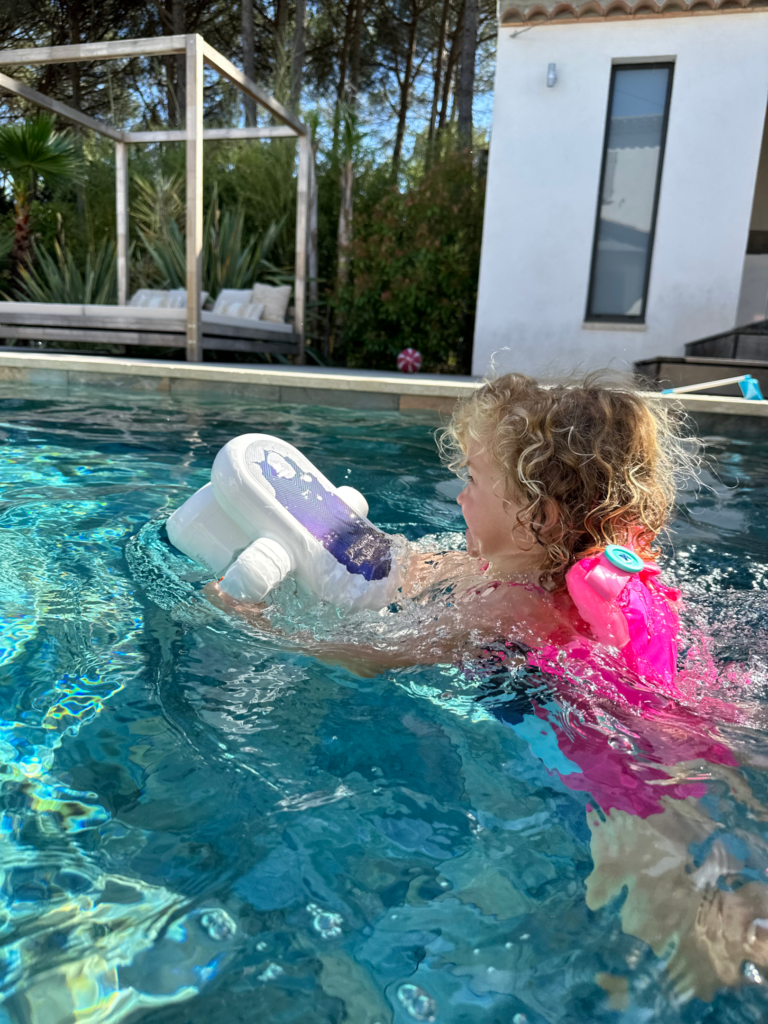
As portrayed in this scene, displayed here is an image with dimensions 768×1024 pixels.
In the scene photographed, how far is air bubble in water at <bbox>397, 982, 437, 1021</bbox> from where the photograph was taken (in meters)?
0.99

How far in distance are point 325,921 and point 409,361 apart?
9441 millimetres

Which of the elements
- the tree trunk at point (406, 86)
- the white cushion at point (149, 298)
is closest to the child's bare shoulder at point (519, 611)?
the white cushion at point (149, 298)

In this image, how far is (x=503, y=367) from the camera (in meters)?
→ 9.09

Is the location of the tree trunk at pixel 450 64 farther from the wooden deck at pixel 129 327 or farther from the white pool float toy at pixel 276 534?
the white pool float toy at pixel 276 534

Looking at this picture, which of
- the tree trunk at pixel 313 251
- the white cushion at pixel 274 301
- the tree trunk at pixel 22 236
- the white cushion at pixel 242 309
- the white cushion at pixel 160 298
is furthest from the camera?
the tree trunk at pixel 22 236

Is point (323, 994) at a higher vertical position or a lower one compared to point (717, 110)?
lower

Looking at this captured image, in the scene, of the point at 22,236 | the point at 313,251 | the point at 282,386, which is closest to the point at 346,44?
the point at 313,251

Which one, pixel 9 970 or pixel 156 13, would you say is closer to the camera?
pixel 9 970

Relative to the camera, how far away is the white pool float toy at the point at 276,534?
6.49 feet

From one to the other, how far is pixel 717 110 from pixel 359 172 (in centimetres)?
495

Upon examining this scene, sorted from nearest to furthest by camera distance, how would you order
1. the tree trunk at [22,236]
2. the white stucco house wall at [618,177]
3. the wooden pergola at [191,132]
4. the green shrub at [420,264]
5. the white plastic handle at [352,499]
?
the white plastic handle at [352,499], the wooden pergola at [191,132], the white stucco house wall at [618,177], the green shrub at [420,264], the tree trunk at [22,236]

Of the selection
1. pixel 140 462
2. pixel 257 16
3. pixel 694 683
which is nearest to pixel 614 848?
pixel 694 683

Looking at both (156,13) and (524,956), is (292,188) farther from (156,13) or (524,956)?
(524,956)

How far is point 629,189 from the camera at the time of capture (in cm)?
902
